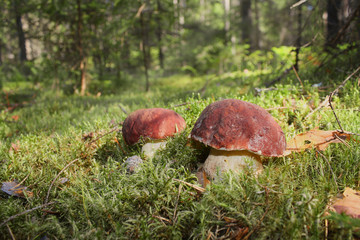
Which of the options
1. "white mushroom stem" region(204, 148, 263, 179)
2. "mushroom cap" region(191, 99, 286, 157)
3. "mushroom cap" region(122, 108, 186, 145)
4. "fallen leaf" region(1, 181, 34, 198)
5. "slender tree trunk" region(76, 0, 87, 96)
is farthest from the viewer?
"slender tree trunk" region(76, 0, 87, 96)

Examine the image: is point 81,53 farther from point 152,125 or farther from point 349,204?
point 349,204

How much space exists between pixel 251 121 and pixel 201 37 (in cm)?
1292

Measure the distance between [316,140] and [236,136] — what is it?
90 cm

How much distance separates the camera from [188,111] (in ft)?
9.45

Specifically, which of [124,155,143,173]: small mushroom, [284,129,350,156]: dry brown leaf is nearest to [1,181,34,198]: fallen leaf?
[124,155,143,173]: small mushroom

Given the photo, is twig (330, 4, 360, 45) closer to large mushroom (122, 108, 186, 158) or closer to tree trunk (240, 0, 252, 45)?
large mushroom (122, 108, 186, 158)

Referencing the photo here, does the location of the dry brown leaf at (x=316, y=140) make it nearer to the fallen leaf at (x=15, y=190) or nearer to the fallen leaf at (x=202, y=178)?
the fallen leaf at (x=202, y=178)

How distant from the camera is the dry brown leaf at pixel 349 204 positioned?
4.16ft

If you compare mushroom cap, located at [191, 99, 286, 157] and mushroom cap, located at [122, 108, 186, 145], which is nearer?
mushroom cap, located at [191, 99, 286, 157]

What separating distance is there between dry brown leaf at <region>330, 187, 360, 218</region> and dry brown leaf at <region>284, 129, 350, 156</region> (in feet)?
1.59

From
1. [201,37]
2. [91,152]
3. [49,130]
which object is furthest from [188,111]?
[201,37]

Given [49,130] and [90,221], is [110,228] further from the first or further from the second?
[49,130]

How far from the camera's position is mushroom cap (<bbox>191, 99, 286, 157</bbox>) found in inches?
61.2

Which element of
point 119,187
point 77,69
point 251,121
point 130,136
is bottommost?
point 119,187
